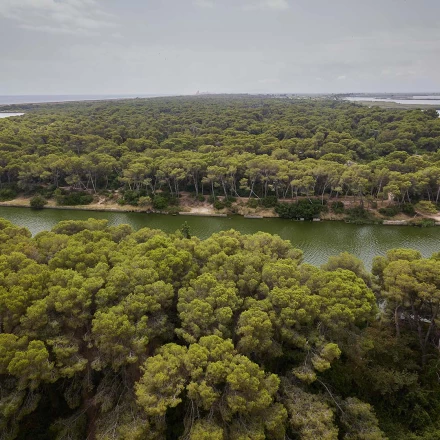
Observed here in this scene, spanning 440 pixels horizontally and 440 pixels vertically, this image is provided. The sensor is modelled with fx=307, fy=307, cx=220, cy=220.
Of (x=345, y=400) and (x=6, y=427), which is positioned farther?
(x=345, y=400)

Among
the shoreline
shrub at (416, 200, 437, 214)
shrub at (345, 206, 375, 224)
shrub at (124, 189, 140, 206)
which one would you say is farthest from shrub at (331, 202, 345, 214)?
shrub at (124, 189, 140, 206)

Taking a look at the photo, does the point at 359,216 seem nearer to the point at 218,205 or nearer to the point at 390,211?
the point at 390,211

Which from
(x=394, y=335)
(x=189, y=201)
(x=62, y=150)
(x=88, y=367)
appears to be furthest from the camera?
(x=62, y=150)

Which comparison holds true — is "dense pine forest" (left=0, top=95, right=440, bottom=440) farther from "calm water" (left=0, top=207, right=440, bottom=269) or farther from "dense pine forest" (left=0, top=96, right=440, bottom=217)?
"dense pine forest" (left=0, top=96, right=440, bottom=217)

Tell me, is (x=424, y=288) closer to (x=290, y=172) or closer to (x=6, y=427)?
(x=6, y=427)

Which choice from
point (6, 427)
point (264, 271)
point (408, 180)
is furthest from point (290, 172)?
point (6, 427)
